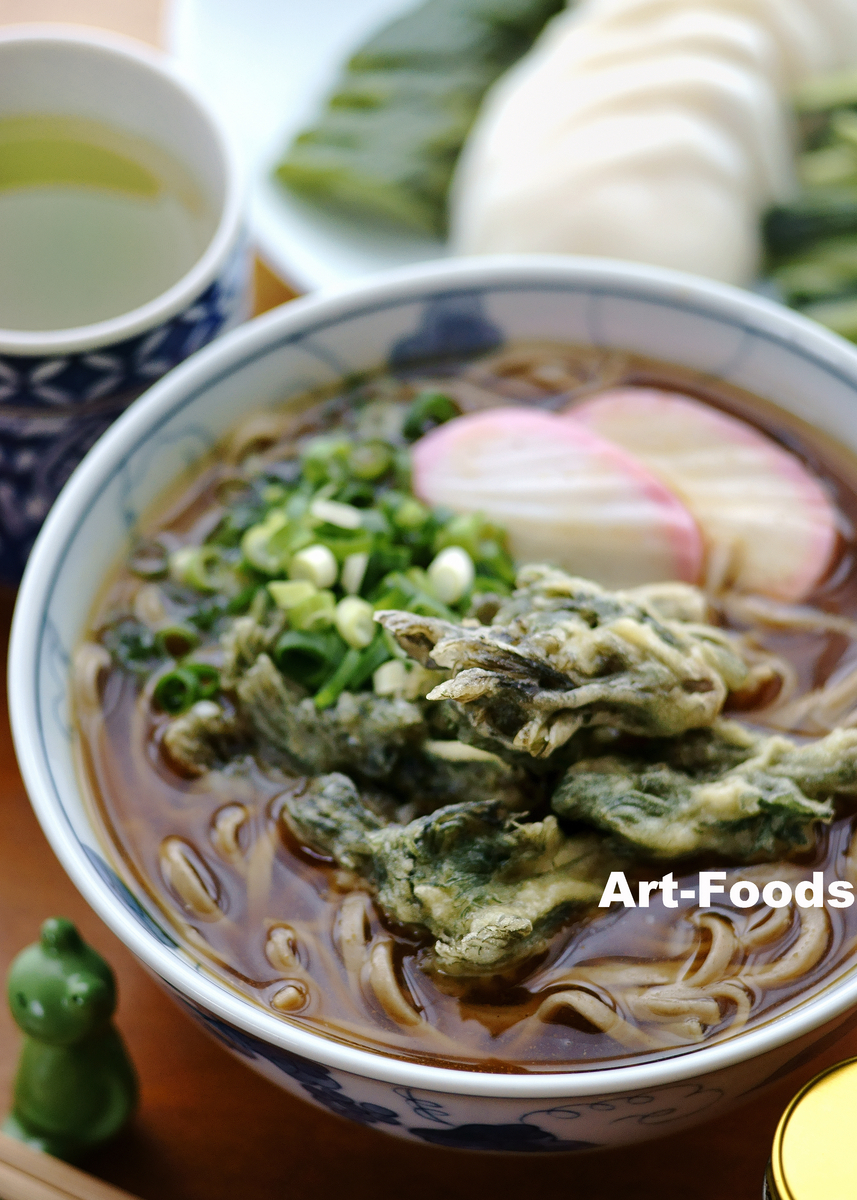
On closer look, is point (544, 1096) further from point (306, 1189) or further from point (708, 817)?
point (306, 1189)

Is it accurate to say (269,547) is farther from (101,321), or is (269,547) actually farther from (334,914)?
(101,321)

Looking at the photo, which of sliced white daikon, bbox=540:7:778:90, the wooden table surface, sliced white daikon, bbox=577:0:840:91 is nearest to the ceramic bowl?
the wooden table surface

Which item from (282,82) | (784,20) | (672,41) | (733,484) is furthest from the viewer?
(282,82)

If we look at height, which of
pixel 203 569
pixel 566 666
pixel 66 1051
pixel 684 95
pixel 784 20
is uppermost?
pixel 784 20

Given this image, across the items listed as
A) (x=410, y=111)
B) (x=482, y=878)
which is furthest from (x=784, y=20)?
(x=482, y=878)

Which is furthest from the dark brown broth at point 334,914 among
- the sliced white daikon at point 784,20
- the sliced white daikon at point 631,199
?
the sliced white daikon at point 784,20

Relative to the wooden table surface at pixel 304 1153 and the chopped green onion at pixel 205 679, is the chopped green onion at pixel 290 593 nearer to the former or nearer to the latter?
the chopped green onion at pixel 205 679
